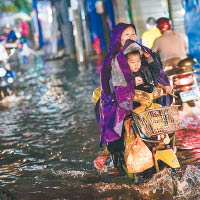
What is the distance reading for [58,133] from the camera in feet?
28.9

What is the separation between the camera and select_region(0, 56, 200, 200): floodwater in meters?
5.25

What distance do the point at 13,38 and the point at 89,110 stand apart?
521 centimetres

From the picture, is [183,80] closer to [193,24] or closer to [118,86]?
[118,86]

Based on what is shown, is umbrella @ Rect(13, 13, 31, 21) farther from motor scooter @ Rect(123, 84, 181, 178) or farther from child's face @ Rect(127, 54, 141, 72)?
motor scooter @ Rect(123, 84, 181, 178)

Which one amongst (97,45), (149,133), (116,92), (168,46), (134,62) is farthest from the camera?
(97,45)

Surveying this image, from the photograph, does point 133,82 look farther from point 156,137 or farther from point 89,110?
point 89,110

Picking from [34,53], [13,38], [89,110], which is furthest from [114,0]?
[34,53]

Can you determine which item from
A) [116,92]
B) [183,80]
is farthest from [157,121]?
[183,80]

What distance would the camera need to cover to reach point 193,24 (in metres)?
14.1

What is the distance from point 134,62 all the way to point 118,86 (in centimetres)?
38

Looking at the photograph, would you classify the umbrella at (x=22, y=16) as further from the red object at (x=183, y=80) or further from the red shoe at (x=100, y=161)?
the red shoe at (x=100, y=161)

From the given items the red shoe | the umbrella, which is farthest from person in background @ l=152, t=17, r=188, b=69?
the umbrella

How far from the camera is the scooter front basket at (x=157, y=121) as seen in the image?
4953 mm

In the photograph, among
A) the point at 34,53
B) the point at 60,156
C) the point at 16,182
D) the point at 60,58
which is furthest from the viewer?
the point at 34,53
